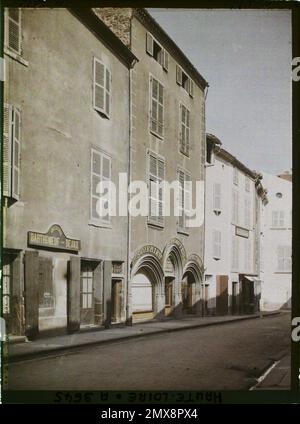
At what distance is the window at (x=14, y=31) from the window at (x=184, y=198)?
242cm

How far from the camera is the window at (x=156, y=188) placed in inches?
272

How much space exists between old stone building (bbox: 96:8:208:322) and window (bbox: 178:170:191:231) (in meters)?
0.01

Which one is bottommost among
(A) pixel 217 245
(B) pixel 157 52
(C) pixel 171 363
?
(C) pixel 171 363

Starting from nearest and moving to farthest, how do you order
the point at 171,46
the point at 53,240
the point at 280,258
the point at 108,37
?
the point at 53,240
the point at 280,258
the point at 171,46
the point at 108,37

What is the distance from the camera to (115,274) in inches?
279

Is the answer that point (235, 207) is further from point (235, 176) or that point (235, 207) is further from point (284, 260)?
point (284, 260)

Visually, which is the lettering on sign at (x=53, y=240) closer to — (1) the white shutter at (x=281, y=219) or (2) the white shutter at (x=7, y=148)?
(2) the white shutter at (x=7, y=148)

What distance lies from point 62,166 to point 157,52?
1.92m

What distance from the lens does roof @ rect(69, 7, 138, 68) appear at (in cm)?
682

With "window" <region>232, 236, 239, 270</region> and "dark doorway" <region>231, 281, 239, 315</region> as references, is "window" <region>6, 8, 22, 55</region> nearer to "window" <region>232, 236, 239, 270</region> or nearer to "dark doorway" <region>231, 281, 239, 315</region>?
"window" <region>232, 236, 239, 270</region>

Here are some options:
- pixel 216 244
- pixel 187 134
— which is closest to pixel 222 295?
pixel 216 244

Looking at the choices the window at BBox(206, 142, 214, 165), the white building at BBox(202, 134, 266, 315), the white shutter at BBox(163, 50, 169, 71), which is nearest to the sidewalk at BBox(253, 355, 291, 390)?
the white building at BBox(202, 134, 266, 315)

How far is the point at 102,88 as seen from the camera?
23.7 feet
